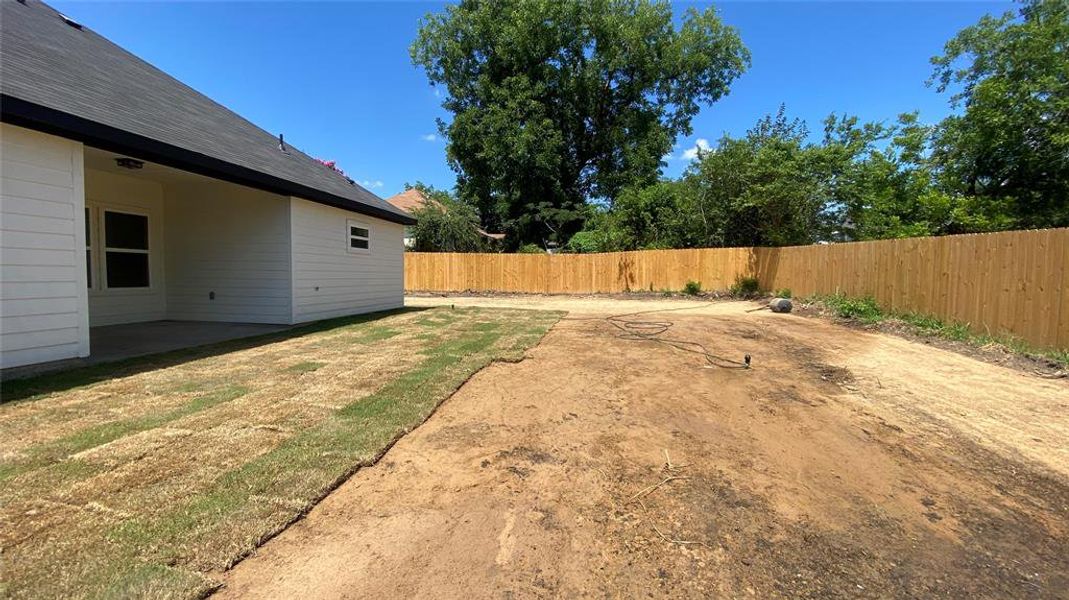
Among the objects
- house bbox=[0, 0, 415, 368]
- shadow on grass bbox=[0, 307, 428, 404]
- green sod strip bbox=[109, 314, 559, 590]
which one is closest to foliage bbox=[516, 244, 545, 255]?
house bbox=[0, 0, 415, 368]

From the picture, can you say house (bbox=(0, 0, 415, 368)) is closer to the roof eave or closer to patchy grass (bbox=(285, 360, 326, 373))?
the roof eave

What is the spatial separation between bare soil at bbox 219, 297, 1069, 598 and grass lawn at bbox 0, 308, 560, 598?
233 millimetres

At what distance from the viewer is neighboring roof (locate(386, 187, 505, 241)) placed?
2624cm

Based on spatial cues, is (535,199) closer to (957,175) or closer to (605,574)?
(957,175)

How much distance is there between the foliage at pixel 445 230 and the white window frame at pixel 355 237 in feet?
44.4

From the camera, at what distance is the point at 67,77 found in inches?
221

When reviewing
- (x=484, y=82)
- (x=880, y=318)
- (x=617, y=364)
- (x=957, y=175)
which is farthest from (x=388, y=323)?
(x=484, y=82)

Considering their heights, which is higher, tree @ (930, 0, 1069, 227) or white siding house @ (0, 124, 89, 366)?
tree @ (930, 0, 1069, 227)

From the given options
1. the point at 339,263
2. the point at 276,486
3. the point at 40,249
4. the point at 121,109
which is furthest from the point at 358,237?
the point at 276,486

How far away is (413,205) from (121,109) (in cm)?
2439

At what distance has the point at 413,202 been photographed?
1246 inches

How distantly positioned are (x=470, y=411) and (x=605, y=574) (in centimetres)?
208

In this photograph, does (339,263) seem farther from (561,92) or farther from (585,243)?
(561,92)

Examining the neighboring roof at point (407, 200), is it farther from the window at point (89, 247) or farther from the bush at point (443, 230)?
the window at point (89, 247)
